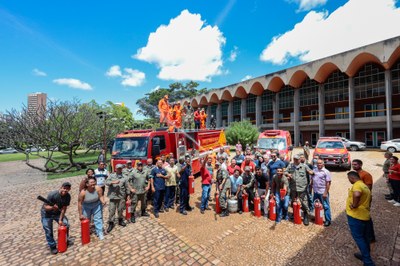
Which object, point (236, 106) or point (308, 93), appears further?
point (236, 106)

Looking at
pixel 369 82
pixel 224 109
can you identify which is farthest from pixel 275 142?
pixel 224 109

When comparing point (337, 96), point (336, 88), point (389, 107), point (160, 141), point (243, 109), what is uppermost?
point (336, 88)

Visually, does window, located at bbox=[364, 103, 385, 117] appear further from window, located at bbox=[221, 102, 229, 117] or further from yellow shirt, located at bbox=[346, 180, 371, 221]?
yellow shirt, located at bbox=[346, 180, 371, 221]

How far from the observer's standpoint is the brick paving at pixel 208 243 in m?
4.03

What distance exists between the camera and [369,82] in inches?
945

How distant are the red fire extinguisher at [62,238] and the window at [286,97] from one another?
32.9 metres

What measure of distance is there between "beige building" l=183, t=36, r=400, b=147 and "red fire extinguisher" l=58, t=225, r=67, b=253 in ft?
91.1

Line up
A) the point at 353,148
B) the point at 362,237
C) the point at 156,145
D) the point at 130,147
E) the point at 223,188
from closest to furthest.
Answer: the point at 362,237, the point at 223,188, the point at 156,145, the point at 130,147, the point at 353,148

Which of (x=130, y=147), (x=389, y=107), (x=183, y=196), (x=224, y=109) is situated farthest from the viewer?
(x=224, y=109)

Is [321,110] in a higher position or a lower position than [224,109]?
lower

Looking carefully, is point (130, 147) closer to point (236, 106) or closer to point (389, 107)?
point (389, 107)

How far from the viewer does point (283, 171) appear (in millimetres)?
5738

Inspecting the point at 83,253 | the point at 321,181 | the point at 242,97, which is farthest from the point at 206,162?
the point at 242,97

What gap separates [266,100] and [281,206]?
31452 millimetres
